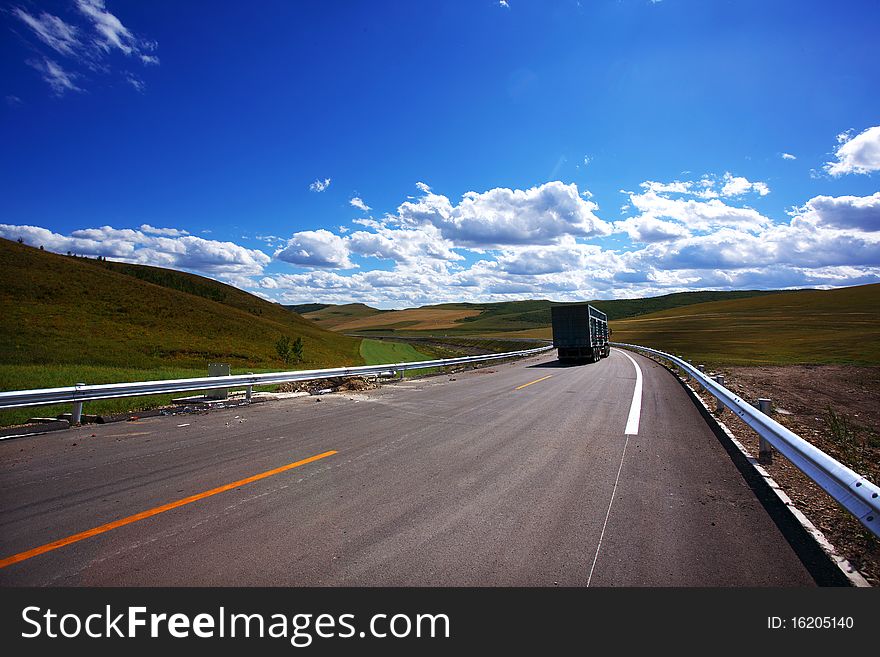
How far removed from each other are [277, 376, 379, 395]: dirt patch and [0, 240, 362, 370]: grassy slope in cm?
2267

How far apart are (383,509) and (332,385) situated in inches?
508

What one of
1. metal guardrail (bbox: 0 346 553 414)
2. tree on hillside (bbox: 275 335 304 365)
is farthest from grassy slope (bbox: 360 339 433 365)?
metal guardrail (bbox: 0 346 553 414)

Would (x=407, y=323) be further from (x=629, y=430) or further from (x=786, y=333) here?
(x=629, y=430)

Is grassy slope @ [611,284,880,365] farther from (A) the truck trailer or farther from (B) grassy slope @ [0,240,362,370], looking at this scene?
(B) grassy slope @ [0,240,362,370]

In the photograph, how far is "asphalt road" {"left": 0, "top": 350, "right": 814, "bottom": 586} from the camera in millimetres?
3475

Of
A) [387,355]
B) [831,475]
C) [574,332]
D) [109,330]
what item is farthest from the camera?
[387,355]

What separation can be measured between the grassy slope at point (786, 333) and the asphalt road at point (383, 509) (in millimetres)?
30386

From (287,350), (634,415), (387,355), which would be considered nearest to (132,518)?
(634,415)

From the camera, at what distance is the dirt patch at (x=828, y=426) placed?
13.9 feet

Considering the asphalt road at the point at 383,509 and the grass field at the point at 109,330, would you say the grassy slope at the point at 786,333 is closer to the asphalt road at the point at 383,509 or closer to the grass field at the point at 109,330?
the asphalt road at the point at 383,509

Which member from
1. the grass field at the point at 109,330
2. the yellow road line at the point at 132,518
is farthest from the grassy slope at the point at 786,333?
the grass field at the point at 109,330

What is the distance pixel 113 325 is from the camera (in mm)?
46062
